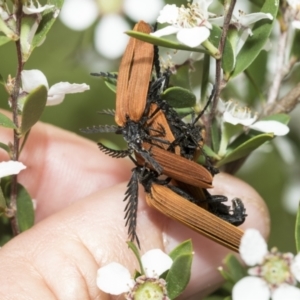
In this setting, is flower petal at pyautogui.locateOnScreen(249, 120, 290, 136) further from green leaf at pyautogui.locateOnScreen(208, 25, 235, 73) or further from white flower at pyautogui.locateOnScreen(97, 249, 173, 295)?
white flower at pyautogui.locateOnScreen(97, 249, 173, 295)

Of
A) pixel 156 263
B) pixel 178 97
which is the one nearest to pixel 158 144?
pixel 178 97

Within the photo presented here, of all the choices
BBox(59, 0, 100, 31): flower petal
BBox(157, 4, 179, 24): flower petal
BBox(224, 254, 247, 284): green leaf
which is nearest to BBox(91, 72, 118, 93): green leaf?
BBox(157, 4, 179, 24): flower petal

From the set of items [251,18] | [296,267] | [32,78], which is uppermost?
[251,18]

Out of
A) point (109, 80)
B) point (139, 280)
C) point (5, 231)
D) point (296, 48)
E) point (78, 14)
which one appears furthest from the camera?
point (78, 14)

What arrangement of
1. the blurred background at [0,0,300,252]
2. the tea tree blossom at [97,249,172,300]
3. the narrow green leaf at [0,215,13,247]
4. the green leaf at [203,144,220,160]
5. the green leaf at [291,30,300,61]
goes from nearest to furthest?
the tea tree blossom at [97,249,172,300] → the green leaf at [203,144,220,160] → the green leaf at [291,30,300,61] → the narrow green leaf at [0,215,13,247] → the blurred background at [0,0,300,252]

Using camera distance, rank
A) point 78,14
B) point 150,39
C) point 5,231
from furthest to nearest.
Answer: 1. point 78,14
2. point 5,231
3. point 150,39

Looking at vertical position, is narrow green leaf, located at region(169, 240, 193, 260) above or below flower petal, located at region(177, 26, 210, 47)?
below

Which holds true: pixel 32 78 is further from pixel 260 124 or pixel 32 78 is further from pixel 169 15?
pixel 260 124

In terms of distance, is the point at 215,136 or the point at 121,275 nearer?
the point at 121,275
